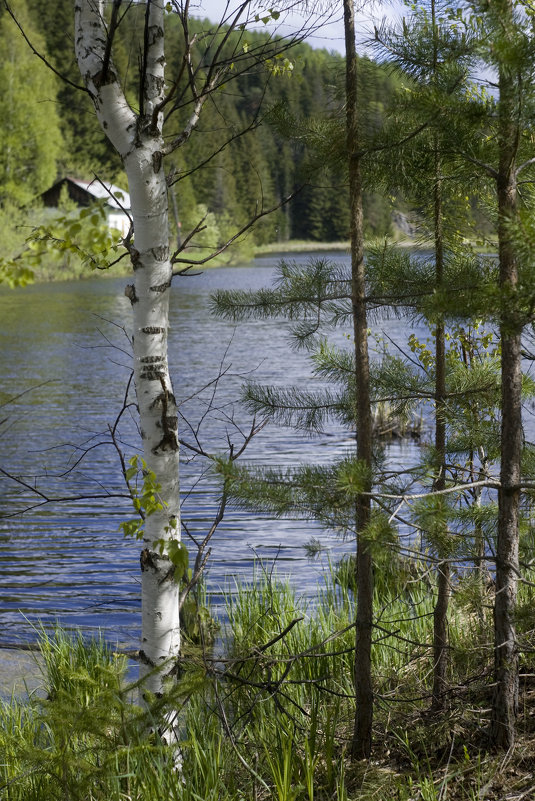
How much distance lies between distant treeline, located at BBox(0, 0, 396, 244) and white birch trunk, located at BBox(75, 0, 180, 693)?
134 mm

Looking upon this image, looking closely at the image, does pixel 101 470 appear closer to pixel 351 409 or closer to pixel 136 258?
pixel 351 409

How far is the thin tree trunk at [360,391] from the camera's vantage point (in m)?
3.30

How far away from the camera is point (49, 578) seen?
7.63 m

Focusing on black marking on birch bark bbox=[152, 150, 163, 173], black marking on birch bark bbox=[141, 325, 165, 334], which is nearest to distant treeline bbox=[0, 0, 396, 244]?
black marking on birch bark bbox=[152, 150, 163, 173]

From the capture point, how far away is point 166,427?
3227 mm

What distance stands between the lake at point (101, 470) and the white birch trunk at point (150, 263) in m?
0.38

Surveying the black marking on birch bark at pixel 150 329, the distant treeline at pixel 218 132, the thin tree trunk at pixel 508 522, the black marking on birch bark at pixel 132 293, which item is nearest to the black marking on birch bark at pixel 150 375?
the black marking on birch bark at pixel 150 329

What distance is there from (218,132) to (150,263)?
1993 inches

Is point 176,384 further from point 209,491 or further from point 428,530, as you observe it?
point 428,530

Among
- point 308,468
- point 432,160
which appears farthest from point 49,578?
point 432,160

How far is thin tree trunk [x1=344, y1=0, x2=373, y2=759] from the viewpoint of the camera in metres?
3.30

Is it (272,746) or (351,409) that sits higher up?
(351,409)

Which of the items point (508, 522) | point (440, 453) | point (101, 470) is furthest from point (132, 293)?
point (101, 470)

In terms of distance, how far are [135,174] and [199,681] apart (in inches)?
73.2
